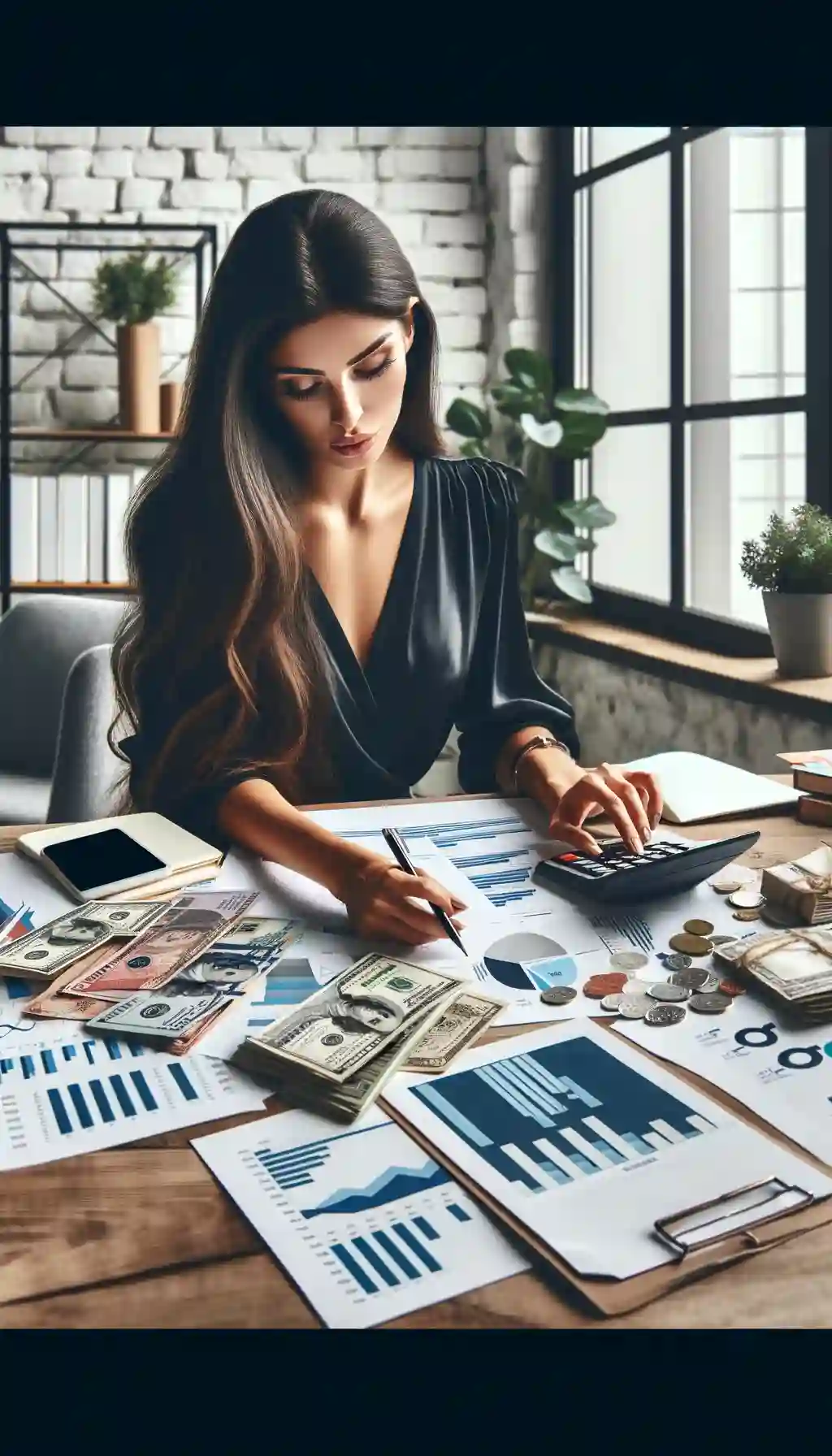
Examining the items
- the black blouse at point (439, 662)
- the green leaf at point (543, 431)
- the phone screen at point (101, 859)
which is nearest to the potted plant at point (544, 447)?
the green leaf at point (543, 431)

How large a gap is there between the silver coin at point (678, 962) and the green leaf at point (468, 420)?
2.42 metres

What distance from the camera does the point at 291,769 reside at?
5.25 ft

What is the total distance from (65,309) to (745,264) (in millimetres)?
1801

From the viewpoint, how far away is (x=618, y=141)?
122 inches

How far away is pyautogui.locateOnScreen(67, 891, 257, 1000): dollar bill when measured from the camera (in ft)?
3.17

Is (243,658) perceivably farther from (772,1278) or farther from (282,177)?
(282,177)

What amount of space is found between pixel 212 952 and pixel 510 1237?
1.41 ft

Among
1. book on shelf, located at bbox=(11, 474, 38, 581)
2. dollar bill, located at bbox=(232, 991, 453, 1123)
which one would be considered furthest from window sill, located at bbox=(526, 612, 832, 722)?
dollar bill, located at bbox=(232, 991, 453, 1123)

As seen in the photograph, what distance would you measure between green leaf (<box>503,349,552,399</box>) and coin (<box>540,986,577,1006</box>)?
244cm

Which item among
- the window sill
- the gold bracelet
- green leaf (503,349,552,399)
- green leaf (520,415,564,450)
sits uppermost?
green leaf (503,349,552,399)

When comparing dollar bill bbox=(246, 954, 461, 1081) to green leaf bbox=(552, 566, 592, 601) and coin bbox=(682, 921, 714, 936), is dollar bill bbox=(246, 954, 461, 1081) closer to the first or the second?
coin bbox=(682, 921, 714, 936)

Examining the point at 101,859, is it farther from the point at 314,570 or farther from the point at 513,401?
the point at 513,401

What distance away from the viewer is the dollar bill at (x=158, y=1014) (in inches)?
34.8

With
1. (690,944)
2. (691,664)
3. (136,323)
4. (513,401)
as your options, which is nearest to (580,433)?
(513,401)
